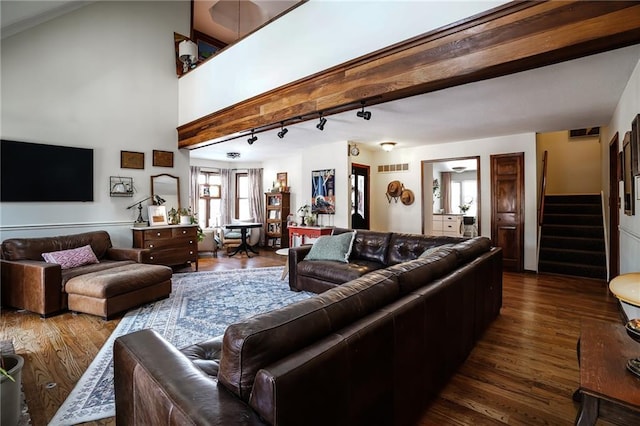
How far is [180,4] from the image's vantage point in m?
5.79

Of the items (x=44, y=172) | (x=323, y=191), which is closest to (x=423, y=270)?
(x=323, y=191)

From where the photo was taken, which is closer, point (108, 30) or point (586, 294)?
point (586, 294)

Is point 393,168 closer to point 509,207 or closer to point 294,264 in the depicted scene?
point 509,207

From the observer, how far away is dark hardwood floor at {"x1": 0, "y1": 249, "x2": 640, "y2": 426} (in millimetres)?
1778

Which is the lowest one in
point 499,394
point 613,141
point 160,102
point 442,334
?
point 499,394

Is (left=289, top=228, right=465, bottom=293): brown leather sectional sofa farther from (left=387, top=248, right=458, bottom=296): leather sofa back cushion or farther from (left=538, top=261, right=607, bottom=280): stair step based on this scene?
(left=538, top=261, right=607, bottom=280): stair step

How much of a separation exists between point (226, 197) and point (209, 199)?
0.45 m

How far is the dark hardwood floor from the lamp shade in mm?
4539

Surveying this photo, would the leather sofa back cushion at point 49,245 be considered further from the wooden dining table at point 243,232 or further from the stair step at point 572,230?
the stair step at point 572,230

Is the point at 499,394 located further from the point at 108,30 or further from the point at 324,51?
the point at 108,30

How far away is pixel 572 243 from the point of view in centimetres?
547

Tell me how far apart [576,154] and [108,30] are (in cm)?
975

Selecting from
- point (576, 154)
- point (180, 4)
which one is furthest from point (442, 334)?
point (576, 154)

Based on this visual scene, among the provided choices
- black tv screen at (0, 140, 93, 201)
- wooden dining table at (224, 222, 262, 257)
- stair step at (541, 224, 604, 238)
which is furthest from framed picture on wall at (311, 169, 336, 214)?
stair step at (541, 224, 604, 238)
